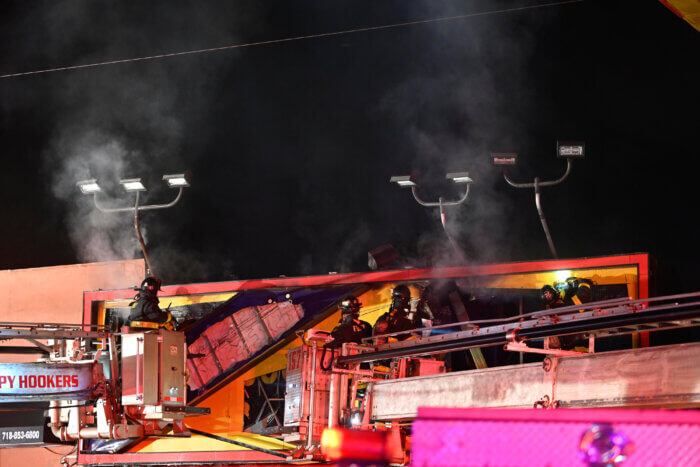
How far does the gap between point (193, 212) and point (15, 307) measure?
14.9 feet

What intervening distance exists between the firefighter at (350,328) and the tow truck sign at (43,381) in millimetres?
3426

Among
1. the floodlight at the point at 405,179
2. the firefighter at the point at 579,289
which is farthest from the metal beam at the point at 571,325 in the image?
the floodlight at the point at 405,179

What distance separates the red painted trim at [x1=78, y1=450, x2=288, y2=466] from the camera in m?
13.4

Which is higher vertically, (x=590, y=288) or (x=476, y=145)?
(x=476, y=145)

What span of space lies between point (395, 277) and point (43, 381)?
4.98 meters

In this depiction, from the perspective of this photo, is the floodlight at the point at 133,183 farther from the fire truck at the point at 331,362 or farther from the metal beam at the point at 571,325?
the metal beam at the point at 571,325

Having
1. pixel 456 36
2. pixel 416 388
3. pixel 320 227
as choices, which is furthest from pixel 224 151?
pixel 416 388

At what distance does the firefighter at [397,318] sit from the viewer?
10844 millimetres

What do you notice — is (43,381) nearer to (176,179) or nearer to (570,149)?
(176,179)

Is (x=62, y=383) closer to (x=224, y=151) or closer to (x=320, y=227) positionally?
(x=320, y=227)

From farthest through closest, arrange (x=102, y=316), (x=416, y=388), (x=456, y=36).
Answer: (x=456, y=36) → (x=102, y=316) → (x=416, y=388)

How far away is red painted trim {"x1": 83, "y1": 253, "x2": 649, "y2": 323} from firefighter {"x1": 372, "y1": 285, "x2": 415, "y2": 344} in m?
1.67

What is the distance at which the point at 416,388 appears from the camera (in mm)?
8289

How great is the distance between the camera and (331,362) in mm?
9781
